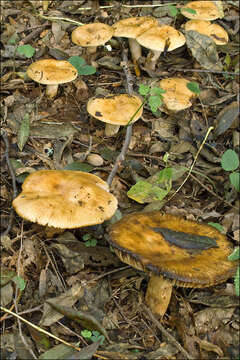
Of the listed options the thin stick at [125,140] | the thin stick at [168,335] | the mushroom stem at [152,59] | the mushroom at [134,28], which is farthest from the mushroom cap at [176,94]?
the thin stick at [168,335]

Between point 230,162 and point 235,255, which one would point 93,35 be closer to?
point 230,162

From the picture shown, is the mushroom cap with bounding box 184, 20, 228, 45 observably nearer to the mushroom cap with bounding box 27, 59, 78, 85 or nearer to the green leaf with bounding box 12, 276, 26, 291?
the mushroom cap with bounding box 27, 59, 78, 85

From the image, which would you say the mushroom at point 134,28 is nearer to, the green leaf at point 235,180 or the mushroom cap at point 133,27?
the mushroom cap at point 133,27

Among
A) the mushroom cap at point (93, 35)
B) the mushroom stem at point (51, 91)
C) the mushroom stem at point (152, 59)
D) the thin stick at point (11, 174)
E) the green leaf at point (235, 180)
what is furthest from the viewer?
the mushroom stem at point (152, 59)

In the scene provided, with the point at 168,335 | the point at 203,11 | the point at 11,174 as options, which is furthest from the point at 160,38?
the point at 168,335

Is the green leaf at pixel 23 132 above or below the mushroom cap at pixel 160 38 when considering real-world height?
below

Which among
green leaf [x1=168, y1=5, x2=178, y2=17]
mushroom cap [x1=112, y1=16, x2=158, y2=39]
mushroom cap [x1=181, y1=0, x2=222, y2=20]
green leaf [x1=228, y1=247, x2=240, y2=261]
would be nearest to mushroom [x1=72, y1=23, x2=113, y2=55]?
mushroom cap [x1=112, y1=16, x2=158, y2=39]

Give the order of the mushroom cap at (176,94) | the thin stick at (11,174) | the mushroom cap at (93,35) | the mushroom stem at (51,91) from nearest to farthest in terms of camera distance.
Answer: the thin stick at (11,174) < the mushroom cap at (176,94) < the mushroom stem at (51,91) < the mushroom cap at (93,35)
